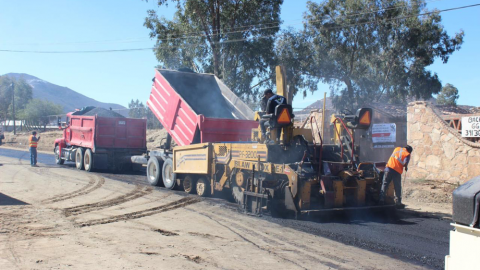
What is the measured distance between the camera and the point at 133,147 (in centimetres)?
1728

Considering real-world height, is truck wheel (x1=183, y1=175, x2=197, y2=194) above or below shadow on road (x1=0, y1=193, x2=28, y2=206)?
above

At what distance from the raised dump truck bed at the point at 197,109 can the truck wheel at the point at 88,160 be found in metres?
4.56

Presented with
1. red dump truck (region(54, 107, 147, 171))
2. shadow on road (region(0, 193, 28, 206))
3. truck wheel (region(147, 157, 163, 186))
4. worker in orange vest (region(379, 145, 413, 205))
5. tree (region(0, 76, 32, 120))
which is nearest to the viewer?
worker in orange vest (region(379, 145, 413, 205))

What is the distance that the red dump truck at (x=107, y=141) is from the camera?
655 inches

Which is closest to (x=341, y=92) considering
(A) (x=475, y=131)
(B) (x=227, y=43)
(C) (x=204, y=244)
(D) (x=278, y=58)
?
(D) (x=278, y=58)

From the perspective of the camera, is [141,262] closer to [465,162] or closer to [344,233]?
[344,233]

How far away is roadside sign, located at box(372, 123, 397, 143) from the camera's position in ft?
51.1

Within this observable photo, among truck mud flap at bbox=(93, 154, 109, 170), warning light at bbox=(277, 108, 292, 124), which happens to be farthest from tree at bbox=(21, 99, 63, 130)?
warning light at bbox=(277, 108, 292, 124)

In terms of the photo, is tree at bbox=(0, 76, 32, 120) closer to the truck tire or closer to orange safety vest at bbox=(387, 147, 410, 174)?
the truck tire

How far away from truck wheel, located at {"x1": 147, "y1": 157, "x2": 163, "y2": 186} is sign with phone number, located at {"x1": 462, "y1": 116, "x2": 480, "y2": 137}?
9065 millimetres

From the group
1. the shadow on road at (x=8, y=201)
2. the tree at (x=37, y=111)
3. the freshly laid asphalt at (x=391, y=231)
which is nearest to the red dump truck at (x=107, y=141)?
the shadow on road at (x=8, y=201)

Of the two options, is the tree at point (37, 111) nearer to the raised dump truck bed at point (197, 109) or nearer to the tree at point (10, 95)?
the tree at point (10, 95)

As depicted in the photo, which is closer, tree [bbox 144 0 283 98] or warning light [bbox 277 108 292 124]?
warning light [bbox 277 108 292 124]

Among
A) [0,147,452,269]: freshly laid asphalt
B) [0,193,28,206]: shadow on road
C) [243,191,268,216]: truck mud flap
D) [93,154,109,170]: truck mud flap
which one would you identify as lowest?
[0,147,452,269]: freshly laid asphalt
